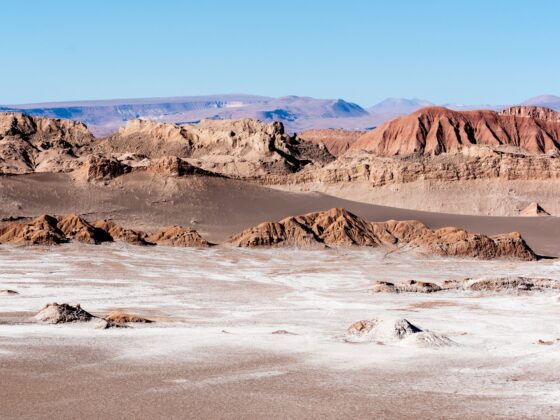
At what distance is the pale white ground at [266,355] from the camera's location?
12.9 meters

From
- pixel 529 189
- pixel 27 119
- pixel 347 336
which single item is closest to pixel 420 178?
pixel 529 189

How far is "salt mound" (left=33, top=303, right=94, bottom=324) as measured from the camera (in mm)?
20452

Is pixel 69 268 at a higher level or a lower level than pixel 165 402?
lower

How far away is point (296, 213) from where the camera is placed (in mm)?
62562

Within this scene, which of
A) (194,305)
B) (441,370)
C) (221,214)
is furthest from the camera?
(221,214)

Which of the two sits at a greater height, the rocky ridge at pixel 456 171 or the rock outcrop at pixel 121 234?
the rocky ridge at pixel 456 171

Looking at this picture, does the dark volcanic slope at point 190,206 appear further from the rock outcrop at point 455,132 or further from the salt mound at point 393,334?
the rock outcrop at point 455,132

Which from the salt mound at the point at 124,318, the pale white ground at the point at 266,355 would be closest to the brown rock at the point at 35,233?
the pale white ground at the point at 266,355

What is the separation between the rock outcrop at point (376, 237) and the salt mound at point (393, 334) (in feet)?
95.7

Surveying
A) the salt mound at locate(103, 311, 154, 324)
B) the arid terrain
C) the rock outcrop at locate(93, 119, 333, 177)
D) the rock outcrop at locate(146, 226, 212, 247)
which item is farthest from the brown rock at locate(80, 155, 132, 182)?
the salt mound at locate(103, 311, 154, 324)

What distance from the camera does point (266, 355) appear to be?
55.2ft

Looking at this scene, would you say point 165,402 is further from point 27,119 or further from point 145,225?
point 27,119

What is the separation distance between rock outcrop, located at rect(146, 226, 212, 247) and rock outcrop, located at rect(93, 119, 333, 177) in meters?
48.3

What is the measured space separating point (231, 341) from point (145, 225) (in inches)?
1519
